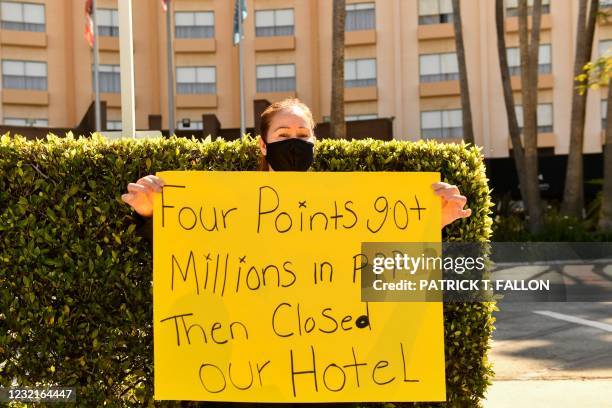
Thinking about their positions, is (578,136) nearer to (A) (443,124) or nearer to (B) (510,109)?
(B) (510,109)

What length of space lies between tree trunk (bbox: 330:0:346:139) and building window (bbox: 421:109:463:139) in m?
19.7

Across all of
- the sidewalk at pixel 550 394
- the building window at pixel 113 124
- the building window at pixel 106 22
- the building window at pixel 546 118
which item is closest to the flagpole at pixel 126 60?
the sidewalk at pixel 550 394

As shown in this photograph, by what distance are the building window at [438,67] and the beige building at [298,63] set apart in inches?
2.7

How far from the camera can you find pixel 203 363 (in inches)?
141

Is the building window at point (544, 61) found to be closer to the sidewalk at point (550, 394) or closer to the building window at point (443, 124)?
the building window at point (443, 124)

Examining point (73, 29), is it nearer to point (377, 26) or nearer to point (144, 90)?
point (144, 90)

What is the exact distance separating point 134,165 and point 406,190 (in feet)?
5.52

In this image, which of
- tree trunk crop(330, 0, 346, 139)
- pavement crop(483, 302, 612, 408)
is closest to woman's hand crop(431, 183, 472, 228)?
pavement crop(483, 302, 612, 408)

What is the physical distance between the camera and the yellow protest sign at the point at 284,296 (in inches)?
141

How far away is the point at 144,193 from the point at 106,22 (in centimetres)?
4578

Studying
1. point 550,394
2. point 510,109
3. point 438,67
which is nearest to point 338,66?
point 510,109

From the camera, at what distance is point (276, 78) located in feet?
151

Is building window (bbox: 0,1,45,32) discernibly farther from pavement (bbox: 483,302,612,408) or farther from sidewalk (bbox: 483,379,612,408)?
sidewalk (bbox: 483,379,612,408)

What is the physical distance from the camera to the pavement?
6914 millimetres
